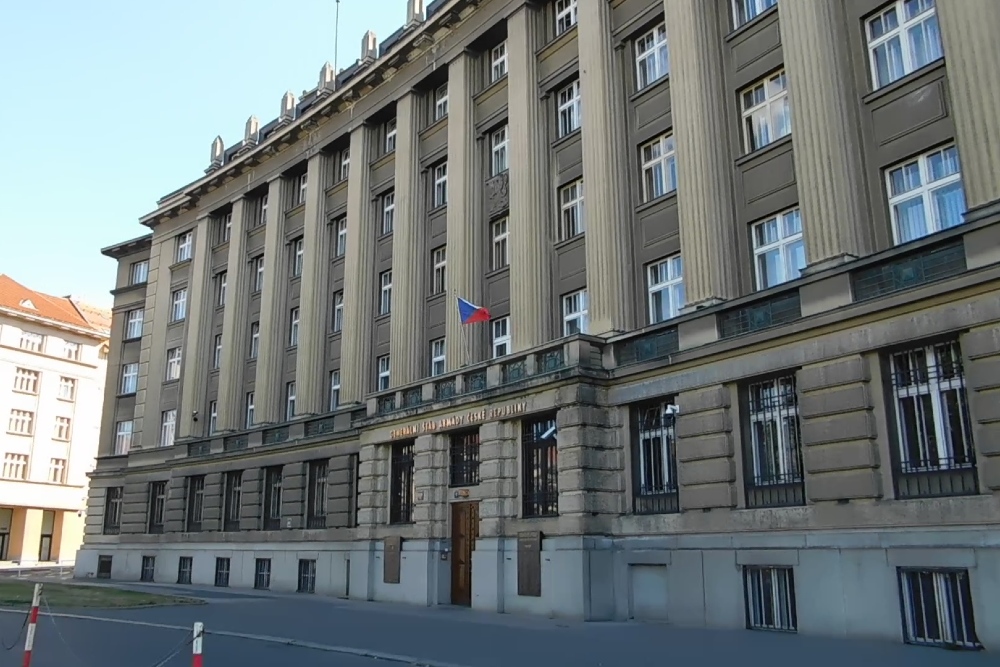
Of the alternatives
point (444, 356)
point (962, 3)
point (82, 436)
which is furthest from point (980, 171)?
point (82, 436)

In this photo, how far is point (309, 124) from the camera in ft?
129

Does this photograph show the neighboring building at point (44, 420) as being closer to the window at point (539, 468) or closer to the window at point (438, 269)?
the window at point (438, 269)

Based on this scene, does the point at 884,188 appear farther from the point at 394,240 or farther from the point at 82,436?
the point at 82,436

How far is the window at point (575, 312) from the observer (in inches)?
999

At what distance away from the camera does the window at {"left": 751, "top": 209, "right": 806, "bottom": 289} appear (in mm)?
20000

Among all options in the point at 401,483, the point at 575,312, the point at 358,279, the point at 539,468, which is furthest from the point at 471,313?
the point at 358,279

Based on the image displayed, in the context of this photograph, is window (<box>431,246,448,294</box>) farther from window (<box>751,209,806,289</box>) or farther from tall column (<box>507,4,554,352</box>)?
window (<box>751,209,806,289</box>)

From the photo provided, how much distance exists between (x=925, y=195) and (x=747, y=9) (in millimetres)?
7744

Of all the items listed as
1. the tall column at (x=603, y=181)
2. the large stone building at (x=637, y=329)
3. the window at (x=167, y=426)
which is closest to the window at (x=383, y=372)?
the large stone building at (x=637, y=329)

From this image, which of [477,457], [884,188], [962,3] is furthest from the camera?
[477,457]

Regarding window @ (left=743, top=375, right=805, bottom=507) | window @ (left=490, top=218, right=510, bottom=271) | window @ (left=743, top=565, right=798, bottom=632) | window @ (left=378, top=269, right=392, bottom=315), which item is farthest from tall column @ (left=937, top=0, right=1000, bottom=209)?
window @ (left=378, top=269, right=392, bottom=315)

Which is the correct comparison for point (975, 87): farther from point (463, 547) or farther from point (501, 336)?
point (463, 547)

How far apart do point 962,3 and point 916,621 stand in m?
11.7

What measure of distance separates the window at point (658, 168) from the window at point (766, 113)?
2202 millimetres
